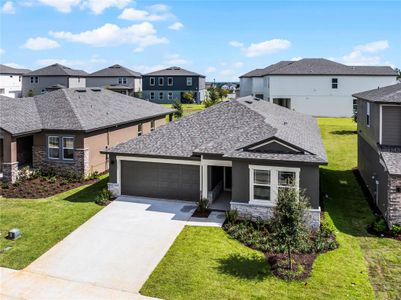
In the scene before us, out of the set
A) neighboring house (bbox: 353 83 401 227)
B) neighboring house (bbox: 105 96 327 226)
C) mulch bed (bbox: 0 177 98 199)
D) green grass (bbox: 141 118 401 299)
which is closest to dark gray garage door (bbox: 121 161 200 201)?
neighboring house (bbox: 105 96 327 226)

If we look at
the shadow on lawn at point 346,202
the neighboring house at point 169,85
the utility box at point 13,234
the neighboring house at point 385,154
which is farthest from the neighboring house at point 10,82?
the neighboring house at point 385,154

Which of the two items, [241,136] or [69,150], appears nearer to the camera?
[241,136]

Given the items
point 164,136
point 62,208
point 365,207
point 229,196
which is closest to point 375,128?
point 365,207

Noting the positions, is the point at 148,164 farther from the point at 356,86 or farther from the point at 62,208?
the point at 356,86

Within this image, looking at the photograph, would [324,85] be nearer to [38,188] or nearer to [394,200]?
[394,200]

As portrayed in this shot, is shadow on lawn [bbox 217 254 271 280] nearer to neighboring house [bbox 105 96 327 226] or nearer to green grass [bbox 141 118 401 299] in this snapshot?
green grass [bbox 141 118 401 299]

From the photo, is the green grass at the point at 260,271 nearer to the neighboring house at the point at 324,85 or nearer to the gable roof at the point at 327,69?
the neighboring house at the point at 324,85
